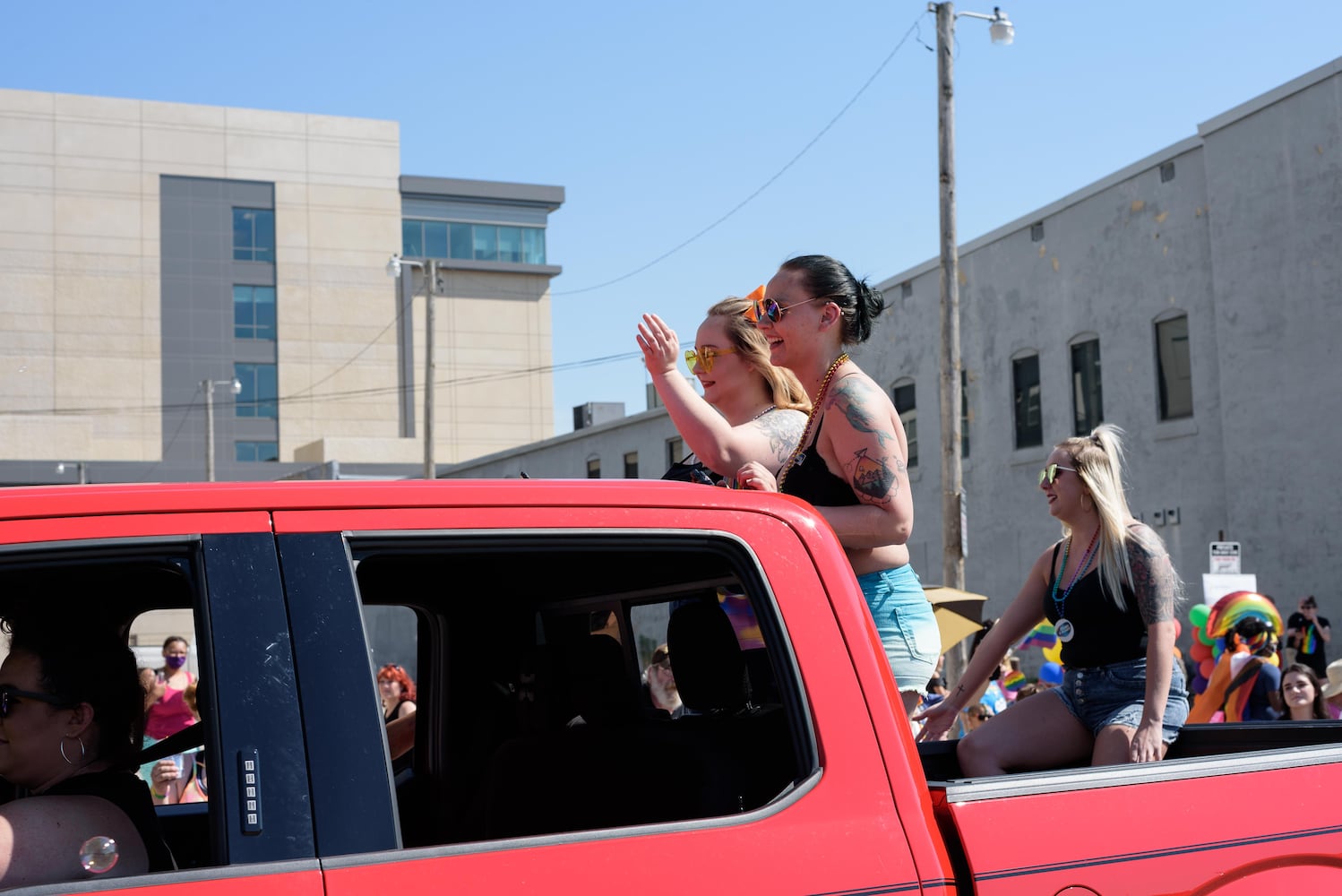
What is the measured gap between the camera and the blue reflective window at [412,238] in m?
69.4

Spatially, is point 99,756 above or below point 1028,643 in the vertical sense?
above

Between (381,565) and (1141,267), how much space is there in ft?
62.9

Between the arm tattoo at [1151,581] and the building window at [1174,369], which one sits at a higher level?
the building window at [1174,369]

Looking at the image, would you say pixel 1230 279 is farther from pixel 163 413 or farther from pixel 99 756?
pixel 163 413

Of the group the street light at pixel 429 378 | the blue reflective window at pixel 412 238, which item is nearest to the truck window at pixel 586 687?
the street light at pixel 429 378

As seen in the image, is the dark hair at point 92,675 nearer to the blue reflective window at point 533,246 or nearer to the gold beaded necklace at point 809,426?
the gold beaded necklace at point 809,426

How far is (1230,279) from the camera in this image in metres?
18.7

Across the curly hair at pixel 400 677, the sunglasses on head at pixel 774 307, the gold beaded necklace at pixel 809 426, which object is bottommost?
the curly hair at pixel 400 677

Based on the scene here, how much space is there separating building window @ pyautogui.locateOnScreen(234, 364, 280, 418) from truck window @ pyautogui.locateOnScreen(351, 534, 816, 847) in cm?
6423

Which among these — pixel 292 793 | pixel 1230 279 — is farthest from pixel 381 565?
pixel 1230 279

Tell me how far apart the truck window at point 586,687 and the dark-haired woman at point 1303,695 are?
233 inches

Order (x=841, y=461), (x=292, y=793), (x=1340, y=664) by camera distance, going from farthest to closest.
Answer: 1. (x=1340, y=664)
2. (x=841, y=461)
3. (x=292, y=793)

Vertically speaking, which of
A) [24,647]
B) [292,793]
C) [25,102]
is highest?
[25,102]

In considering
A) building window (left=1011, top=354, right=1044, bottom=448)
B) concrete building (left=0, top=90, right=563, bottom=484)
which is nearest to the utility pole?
building window (left=1011, top=354, right=1044, bottom=448)
